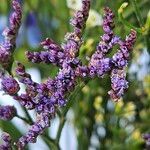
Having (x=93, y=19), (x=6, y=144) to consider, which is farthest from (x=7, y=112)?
(x=93, y=19)

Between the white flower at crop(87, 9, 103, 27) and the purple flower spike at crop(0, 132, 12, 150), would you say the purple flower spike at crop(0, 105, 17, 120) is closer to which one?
the purple flower spike at crop(0, 132, 12, 150)

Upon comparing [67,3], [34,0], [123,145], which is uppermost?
[34,0]

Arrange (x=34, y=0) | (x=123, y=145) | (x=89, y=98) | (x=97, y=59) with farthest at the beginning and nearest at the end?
(x=34, y=0), (x=89, y=98), (x=123, y=145), (x=97, y=59)

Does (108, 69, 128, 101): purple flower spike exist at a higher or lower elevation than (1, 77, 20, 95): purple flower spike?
lower

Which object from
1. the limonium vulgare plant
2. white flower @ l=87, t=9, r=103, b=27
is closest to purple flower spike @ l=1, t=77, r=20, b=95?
the limonium vulgare plant

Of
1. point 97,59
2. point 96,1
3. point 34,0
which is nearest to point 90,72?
point 97,59

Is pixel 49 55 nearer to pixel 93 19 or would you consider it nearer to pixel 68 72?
pixel 68 72

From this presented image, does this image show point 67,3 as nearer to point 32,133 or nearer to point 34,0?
point 34,0
